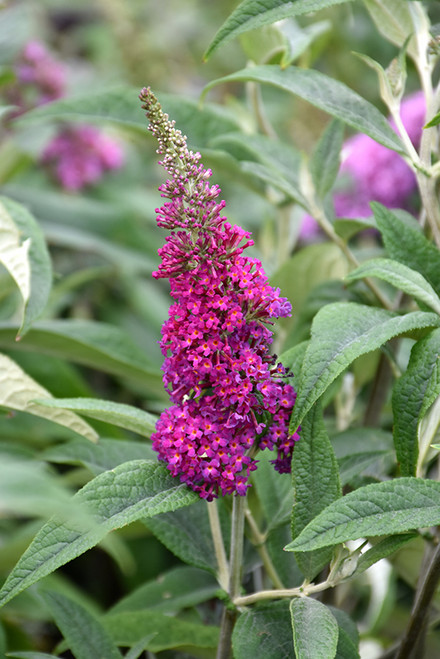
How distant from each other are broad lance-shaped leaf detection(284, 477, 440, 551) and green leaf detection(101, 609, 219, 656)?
35 centimetres

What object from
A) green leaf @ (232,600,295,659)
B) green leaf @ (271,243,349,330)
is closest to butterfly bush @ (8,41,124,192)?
green leaf @ (271,243,349,330)

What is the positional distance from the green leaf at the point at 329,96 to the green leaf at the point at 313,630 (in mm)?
513

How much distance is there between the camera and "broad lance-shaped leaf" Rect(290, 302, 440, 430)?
655mm

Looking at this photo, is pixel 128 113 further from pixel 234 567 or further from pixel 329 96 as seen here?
pixel 234 567

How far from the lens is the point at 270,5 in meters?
0.77

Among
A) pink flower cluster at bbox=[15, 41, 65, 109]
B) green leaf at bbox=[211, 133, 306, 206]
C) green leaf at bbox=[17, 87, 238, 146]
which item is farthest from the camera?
pink flower cluster at bbox=[15, 41, 65, 109]

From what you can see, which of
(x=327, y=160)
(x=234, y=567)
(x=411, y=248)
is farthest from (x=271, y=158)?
(x=234, y=567)

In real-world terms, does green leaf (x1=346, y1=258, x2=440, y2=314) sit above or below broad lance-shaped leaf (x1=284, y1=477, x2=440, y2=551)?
above

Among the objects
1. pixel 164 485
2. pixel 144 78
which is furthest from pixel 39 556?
pixel 144 78

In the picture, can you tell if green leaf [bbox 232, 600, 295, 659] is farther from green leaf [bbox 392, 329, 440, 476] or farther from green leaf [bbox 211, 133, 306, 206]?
green leaf [bbox 211, 133, 306, 206]

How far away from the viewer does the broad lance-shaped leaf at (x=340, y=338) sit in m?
0.65

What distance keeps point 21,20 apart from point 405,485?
1.18 m

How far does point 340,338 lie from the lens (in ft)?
2.27

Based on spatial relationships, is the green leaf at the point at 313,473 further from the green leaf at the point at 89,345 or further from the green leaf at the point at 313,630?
the green leaf at the point at 89,345
